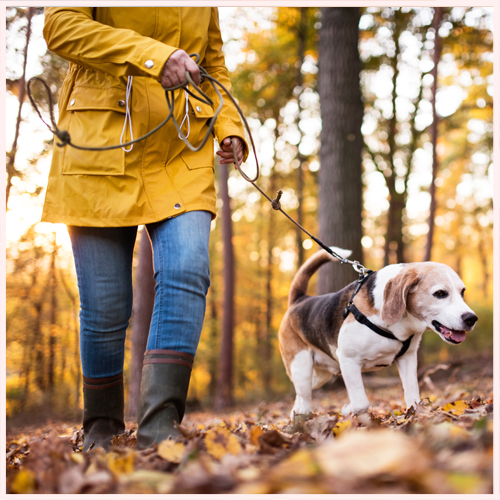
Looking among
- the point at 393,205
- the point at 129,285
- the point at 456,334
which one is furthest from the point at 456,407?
the point at 393,205

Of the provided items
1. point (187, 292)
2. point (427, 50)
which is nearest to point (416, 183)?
point (427, 50)

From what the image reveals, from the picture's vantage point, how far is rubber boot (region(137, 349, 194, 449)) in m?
2.00

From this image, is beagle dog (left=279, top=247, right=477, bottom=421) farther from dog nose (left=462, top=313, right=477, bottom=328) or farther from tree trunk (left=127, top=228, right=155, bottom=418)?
tree trunk (left=127, top=228, right=155, bottom=418)

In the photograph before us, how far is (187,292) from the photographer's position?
2.22 meters

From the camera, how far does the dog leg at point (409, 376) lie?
3.10 meters

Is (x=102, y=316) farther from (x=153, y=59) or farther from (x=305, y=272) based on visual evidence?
(x=305, y=272)

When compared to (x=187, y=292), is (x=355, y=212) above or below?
above

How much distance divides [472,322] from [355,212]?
476 centimetres

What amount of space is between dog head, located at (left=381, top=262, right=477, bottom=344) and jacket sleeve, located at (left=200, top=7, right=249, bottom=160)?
132cm

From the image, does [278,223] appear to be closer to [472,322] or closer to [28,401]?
[28,401]

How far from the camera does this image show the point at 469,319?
274 centimetres

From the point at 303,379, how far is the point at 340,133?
4.97m

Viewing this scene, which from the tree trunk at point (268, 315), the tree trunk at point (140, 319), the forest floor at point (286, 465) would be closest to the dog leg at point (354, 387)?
the forest floor at point (286, 465)

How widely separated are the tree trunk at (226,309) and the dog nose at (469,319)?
8.47m
